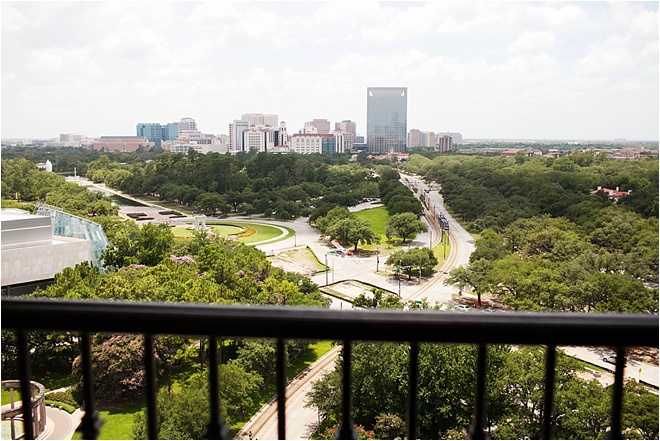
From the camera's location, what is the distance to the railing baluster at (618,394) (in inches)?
36.4

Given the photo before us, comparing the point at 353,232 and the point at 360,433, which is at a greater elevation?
the point at 353,232

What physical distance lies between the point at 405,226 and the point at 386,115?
198ft

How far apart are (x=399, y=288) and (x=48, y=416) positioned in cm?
1032

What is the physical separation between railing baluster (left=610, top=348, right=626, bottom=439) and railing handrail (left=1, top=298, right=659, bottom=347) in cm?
7

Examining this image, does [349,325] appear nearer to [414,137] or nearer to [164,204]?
[164,204]

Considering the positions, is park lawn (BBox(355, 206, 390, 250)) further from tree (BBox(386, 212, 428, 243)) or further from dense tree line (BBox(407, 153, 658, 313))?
dense tree line (BBox(407, 153, 658, 313))

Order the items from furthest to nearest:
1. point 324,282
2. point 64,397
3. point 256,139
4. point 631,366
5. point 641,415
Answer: point 256,139
point 324,282
point 631,366
point 64,397
point 641,415

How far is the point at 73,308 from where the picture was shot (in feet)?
3.03

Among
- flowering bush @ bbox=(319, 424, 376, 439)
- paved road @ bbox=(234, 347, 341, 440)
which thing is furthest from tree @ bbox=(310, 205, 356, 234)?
flowering bush @ bbox=(319, 424, 376, 439)

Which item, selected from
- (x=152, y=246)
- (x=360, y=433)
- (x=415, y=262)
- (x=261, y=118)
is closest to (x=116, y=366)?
(x=360, y=433)

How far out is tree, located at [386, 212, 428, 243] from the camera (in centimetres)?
2245

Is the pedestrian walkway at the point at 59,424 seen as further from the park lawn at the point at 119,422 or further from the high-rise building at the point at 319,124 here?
the high-rise building at the point at 319,124

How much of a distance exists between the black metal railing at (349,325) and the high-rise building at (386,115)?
8066 centimetres

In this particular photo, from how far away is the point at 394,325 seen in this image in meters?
0.86
